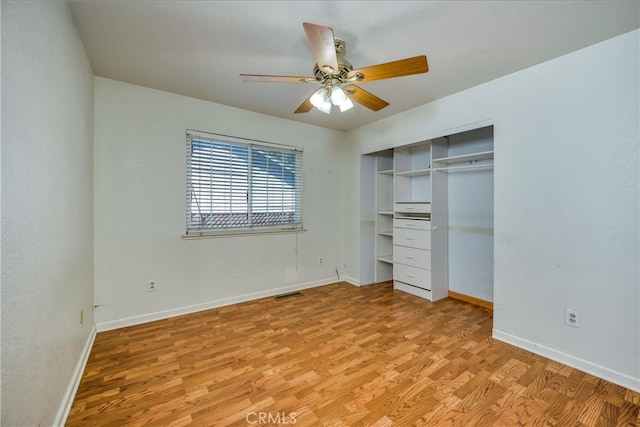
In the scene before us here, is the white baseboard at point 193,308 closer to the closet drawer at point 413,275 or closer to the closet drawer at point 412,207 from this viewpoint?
the closet drawer at point 413,275

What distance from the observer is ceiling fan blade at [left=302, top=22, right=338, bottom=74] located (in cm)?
128

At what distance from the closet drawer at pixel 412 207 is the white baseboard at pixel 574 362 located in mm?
1513

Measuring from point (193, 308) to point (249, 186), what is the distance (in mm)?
1577

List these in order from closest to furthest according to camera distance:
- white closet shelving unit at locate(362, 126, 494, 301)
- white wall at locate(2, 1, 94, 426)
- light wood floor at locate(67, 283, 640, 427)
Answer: white wall at locate(2, 1, 94, 426) → light wood floor at locate(67, 283, 640, 427) → white closet shelving unit at locate(362, 126, 494, 301)

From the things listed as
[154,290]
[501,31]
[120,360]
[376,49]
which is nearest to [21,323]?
[120,360]

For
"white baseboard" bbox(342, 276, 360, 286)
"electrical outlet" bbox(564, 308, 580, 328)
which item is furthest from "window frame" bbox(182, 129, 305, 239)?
"electrical outlet" bbox(564, 308, 580, 328)

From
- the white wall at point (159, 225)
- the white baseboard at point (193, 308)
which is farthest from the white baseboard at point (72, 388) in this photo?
the white wall at point (159, 225)

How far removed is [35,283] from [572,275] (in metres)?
3.35

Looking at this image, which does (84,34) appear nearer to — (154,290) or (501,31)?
(154,290)

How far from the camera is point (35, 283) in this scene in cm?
113

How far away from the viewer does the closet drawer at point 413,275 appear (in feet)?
10.9

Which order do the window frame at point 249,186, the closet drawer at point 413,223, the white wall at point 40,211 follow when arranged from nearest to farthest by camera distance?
the white wall at point 40,211, the window frame at point 249,186, the closet drawer at point 413,223

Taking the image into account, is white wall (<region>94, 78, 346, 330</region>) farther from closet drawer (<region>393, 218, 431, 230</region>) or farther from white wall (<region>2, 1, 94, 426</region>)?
closet drawer (<region>393, 218, 431, 230</region>)
